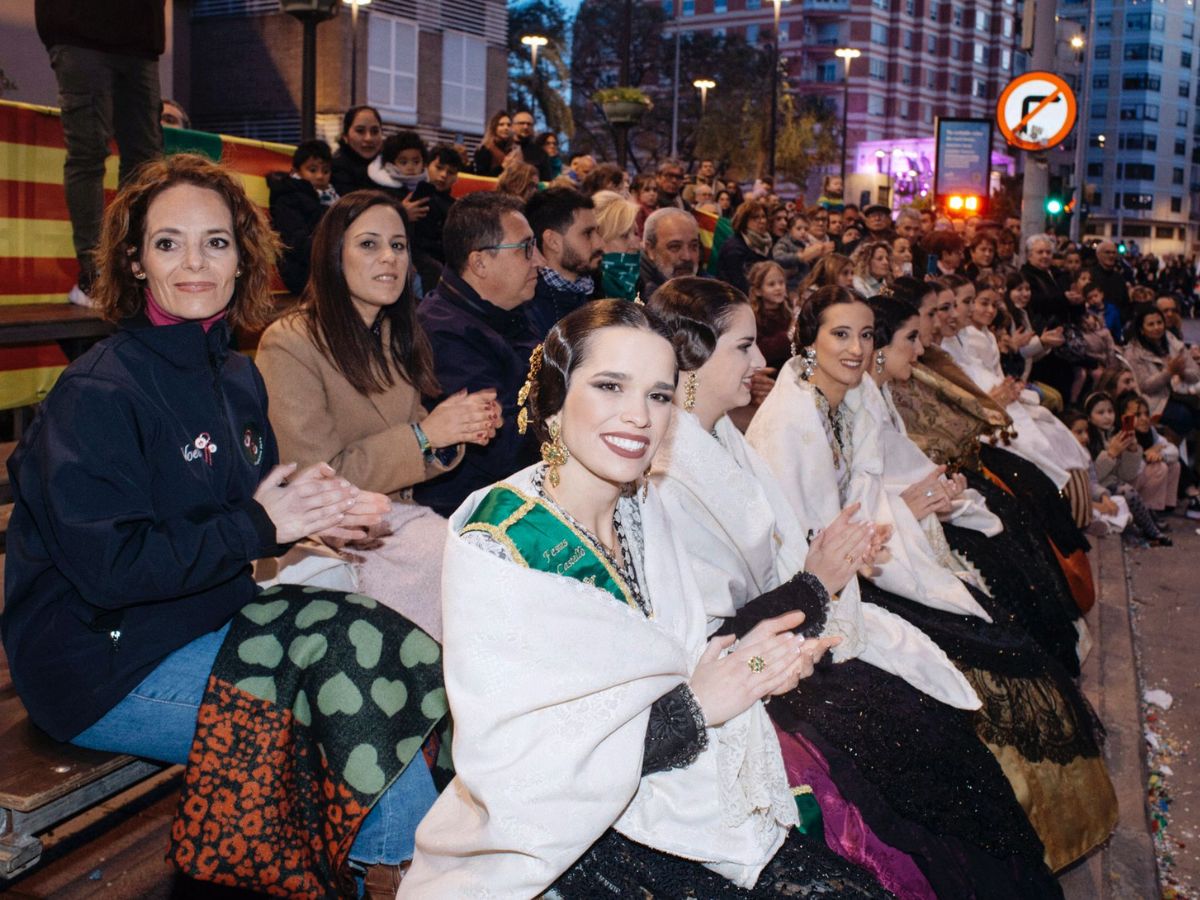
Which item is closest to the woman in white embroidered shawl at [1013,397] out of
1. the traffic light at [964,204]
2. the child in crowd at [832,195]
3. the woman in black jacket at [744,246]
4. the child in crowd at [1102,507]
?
the child in crowd at [1102,507]

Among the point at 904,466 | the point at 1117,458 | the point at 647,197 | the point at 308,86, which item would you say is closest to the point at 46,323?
the point at 904,466

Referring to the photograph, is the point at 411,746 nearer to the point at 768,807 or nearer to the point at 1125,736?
the point at 768,807

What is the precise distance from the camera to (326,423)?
13.4 feet

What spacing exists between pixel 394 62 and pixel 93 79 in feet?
72.2

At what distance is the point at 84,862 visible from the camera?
371 cm

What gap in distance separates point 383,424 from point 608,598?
76.1 inches

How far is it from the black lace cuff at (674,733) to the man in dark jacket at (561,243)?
3369mm

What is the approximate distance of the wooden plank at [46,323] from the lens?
4996 millimetres

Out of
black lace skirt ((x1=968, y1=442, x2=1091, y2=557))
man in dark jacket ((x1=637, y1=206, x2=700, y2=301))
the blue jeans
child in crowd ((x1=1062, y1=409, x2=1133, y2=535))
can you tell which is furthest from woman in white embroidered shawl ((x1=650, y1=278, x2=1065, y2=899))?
child in crowd ((x1=1062, y1=409, x2=1133, y2=535))

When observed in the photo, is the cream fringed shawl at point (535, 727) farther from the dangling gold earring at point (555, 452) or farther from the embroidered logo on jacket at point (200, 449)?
the embroidered logo on jacket at point (200, 449)

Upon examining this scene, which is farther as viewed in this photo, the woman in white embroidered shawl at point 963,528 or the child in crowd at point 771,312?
the child in crowd at point 771,312

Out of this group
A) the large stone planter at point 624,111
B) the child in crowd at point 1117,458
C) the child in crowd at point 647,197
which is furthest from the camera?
the large stone planter at point 624,111

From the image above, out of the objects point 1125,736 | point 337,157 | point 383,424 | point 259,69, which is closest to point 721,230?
point 337,157

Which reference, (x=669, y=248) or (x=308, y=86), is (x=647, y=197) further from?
(x=669, y=248)
